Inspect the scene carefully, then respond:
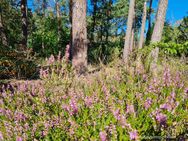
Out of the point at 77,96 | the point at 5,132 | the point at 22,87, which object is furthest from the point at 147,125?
the point at 22,87

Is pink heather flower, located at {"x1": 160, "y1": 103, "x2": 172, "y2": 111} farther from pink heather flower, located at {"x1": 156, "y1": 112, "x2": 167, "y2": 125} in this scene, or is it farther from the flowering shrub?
pink heather flower, located at {"x1": 156, "y1": 112, "x2": 167, "y2": 125}

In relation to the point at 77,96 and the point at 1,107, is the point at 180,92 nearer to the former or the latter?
the point at 77,96

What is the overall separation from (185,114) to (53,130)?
1601 millimetres

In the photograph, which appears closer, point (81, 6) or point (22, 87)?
point (22, 87)

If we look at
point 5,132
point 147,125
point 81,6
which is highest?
point 81,6

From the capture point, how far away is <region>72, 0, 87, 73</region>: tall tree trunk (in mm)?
9875

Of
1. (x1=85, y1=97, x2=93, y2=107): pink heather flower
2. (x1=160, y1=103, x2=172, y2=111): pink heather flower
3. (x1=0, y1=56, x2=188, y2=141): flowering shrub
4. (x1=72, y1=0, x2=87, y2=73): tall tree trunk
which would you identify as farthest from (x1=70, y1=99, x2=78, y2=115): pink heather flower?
(x1=72, y1=0, x2=87, y2=73): tall tree trunk

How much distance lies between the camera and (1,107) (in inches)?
184

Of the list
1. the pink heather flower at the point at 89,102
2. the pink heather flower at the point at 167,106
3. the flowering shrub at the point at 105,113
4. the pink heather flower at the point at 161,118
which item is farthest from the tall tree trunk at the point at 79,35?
the pink heather flower at the point at 161,118

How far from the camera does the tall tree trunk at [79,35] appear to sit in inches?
389

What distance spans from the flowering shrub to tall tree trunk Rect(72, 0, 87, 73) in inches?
199

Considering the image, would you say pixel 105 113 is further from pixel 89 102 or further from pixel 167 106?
pixel 167 106

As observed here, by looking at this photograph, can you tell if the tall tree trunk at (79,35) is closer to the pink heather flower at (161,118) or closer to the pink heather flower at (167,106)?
the pink heather flower at (167,106)

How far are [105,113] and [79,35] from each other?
22.3 feet
